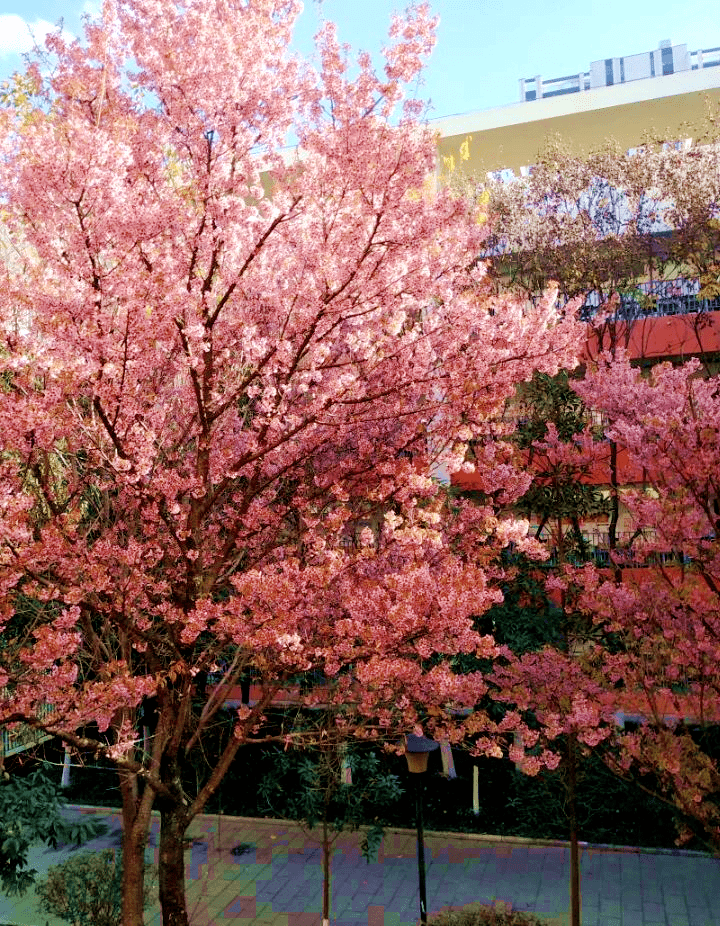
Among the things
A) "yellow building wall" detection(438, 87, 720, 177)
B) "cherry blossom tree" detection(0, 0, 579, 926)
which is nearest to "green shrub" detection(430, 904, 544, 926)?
"cherry blossom tree" detection(0, 0, 579, 926)

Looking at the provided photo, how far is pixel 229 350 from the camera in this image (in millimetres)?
7195

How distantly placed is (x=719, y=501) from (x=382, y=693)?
3672 millimetres

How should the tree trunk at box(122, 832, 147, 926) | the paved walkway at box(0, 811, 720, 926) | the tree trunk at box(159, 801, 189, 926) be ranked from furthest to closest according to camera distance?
1. the paved walkway at box(0, 811, 720, 926)
2. the tree trunk at box(122, 832, 147, 926)
3. the tree trunk at box(159, 801, 189, 926)

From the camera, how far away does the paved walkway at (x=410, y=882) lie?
11023 millimetres

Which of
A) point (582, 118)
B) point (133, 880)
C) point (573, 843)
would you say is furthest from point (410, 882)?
point (582, 118)

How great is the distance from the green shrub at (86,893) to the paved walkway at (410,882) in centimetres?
146

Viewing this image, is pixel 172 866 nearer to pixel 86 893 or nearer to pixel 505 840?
pixel 86 893

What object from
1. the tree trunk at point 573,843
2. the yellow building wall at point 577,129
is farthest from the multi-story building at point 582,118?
the tree trunk at point 573,843

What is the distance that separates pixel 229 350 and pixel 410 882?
28.9 ft

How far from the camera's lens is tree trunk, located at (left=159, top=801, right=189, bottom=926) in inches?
274

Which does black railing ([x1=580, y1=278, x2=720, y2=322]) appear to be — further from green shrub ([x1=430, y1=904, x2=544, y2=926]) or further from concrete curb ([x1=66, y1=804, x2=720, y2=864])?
green shrub ([x1=430, y1=904, x2=544, y2=926])

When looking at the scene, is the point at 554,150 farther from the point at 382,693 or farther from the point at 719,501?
the point at 382,693

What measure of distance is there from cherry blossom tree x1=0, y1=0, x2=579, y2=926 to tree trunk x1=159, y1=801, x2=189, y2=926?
2cm

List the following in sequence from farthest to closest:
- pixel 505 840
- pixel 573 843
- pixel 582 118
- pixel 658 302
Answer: pixel 582 118 → pixel 658 302 → pixel 505 840 → pixel 573 843
